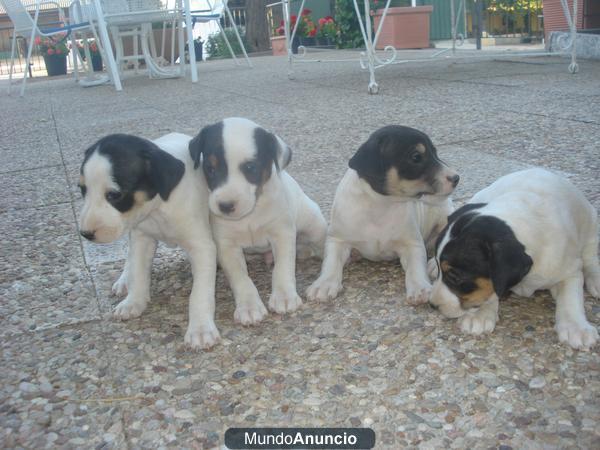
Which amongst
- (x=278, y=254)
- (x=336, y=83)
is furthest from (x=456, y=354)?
(x=336, y=83)

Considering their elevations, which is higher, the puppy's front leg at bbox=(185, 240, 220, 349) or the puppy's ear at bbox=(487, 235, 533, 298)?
the puppy's ear at bbox=(487, 235, 533, 298)

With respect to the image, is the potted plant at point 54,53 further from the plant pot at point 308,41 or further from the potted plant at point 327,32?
the potted plant at point 327,32

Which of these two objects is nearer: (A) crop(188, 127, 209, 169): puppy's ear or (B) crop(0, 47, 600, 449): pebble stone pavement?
(B) crop(0, 47, 600, 449): pebble stone pavement

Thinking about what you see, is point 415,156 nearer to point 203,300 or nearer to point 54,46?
point 203,300

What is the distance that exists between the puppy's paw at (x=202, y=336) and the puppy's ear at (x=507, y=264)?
1122 millimetres

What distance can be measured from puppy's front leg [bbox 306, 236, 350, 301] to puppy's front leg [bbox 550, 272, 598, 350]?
38.0 inches

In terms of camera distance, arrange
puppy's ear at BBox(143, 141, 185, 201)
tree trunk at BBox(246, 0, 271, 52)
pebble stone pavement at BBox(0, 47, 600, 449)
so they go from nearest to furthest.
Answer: pebble stone pavement at BBox(0, 47, 600, 449), puppy's ear at BBox(143, 141, 185, 201), tree trunk at BBox(246, 0, 271, 52)

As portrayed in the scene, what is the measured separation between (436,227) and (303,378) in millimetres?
1645

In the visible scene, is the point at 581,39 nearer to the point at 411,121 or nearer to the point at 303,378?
the point at 411,121

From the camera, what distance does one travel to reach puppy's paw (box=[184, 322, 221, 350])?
2.59 metres

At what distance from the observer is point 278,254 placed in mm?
3113

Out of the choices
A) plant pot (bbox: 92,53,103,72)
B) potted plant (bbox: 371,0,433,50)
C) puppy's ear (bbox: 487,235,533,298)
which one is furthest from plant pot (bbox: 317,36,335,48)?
puppy's ear (bbox: 487,235,533,298)

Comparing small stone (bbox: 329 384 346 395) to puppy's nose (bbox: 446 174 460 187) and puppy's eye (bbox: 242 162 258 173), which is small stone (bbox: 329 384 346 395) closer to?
puppy's eye (bbox: 242 162 258 173)

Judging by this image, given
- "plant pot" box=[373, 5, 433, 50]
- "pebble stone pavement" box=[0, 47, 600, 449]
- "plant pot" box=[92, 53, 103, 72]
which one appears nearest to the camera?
"pebble stone pavement" box=[0, 47, 600, 449]
